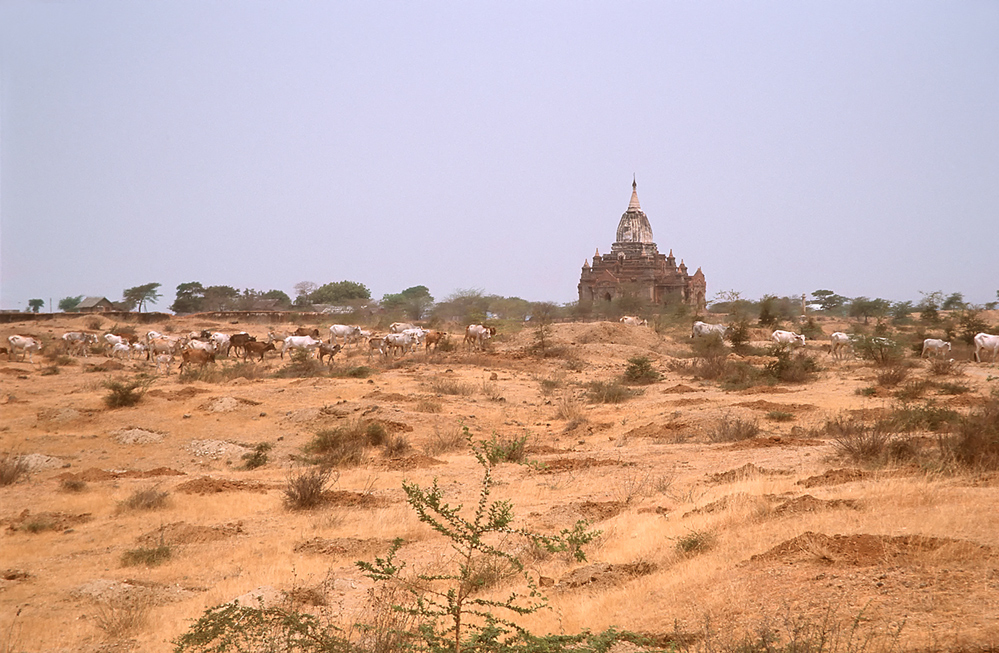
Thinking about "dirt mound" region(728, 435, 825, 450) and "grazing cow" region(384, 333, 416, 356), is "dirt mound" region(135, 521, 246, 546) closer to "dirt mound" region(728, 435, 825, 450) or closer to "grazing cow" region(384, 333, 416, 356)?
"dirt mound" region(728, 435, 825, 450)

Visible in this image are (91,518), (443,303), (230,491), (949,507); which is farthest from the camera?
(443,303)

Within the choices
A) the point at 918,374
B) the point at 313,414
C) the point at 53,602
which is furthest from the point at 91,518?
the point at 918,374

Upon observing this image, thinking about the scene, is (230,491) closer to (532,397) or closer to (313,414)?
(313,414)

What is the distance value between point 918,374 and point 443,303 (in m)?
44.3

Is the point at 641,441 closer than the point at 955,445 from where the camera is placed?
No

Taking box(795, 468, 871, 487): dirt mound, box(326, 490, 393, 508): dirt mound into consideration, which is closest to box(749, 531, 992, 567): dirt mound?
box(795, 468, 871, 487): dirt mound

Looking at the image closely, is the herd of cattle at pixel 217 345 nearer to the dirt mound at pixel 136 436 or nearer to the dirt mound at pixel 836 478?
the dirt mound at pixel 136 436

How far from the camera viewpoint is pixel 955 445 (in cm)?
938

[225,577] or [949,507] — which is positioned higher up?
[949,507]

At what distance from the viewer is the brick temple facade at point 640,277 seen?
64812 mm

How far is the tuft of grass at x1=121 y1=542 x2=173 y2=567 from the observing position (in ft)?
28.1

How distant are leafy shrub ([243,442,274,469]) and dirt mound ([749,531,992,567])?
Result: 31.0ft

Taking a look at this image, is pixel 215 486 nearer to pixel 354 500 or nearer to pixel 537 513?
pixel 354 500

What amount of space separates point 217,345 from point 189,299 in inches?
1611
